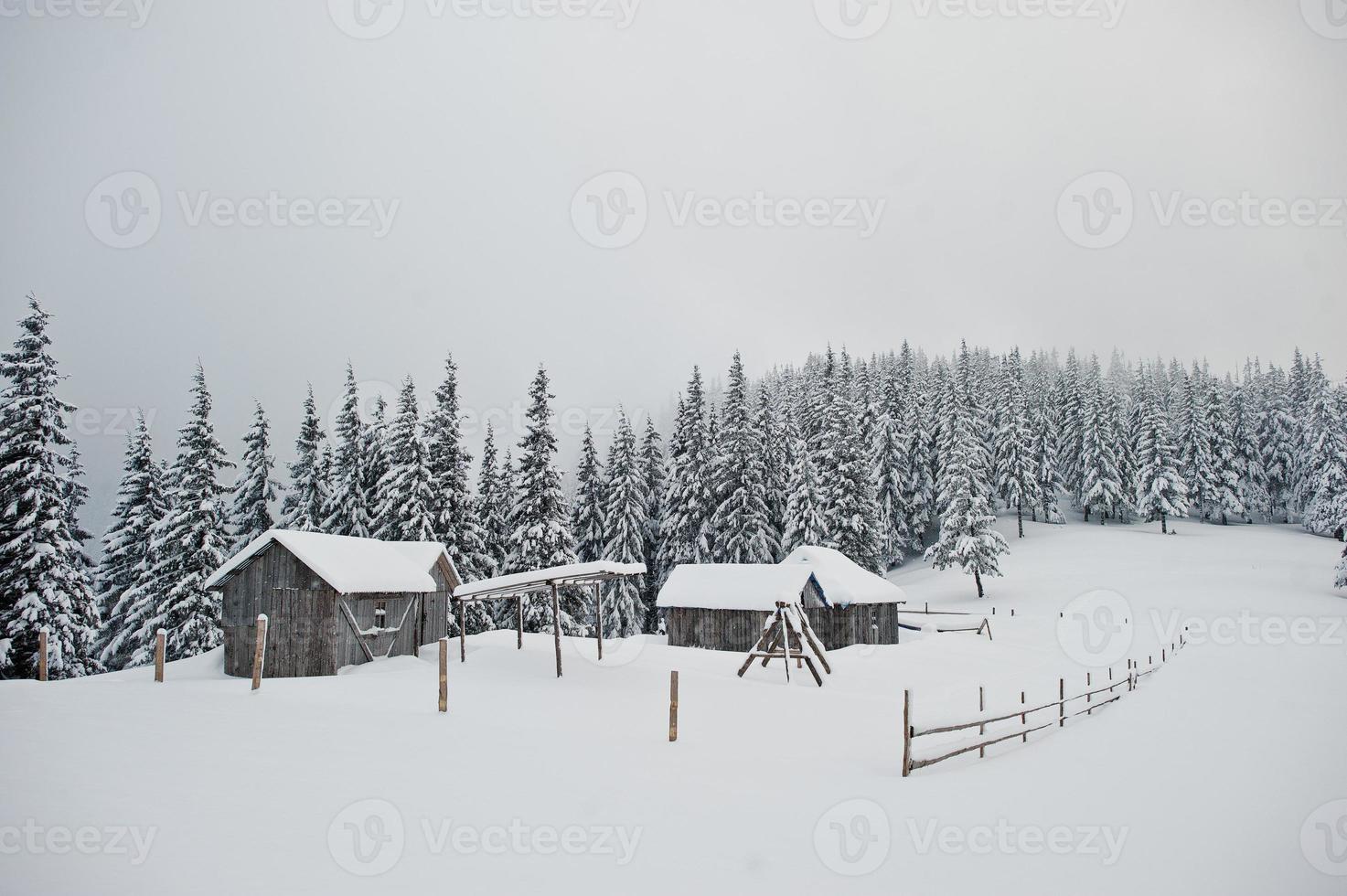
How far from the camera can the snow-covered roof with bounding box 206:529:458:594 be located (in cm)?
2438

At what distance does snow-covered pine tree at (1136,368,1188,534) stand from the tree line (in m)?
0.23

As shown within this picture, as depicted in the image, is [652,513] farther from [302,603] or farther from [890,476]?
[302,603]

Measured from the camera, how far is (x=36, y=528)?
999 inches

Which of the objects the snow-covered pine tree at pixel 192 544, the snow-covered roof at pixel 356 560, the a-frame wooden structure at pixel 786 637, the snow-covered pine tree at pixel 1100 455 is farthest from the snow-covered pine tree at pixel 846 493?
the snow-covered pine tree at pixel 192 544

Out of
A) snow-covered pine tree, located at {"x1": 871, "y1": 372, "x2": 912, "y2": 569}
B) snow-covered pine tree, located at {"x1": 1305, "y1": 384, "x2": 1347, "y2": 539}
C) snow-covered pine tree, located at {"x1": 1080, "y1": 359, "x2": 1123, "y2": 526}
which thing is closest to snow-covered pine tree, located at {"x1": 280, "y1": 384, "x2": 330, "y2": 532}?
snow-covered pine tree, located at {"x1": 871, "y1": 372, "x2": 912, "y2": 569}

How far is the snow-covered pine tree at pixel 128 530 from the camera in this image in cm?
3559

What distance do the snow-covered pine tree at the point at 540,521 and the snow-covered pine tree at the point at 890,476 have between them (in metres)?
30.8

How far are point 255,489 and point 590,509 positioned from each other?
63.8 ft

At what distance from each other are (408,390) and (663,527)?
1890cm

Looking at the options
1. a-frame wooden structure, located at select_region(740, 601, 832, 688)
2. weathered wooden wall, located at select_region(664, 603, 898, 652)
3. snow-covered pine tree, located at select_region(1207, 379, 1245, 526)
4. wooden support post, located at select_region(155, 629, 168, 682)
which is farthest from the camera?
snow-covered pine tree, located at select_region(1207, 379, 1245, 526)

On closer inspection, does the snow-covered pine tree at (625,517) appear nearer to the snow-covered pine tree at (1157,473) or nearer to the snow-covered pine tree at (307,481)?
the snow-covered pine tree at (307,481)

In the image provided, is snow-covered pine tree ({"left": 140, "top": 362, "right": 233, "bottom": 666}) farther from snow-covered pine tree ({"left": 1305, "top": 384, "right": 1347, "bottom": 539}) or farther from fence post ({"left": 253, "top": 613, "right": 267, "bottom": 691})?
snow-covered pine tree ({"left": 1305, "top": 384, "right": 1347, "bottom": 539})

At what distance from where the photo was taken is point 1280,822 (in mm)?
9750

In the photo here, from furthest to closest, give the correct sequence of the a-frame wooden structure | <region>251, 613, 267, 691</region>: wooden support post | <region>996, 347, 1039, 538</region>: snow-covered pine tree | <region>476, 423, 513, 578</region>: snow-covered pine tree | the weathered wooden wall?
<region>996, 347, 1039, 538</region>: snow-covered pine tree → <region>476, 423, 513, 578</region>: snow-covered pine tree → the weathered wooden wall → the a-frame wooden structure → <region>251, 613, 267, 691</region>: wooden support post
